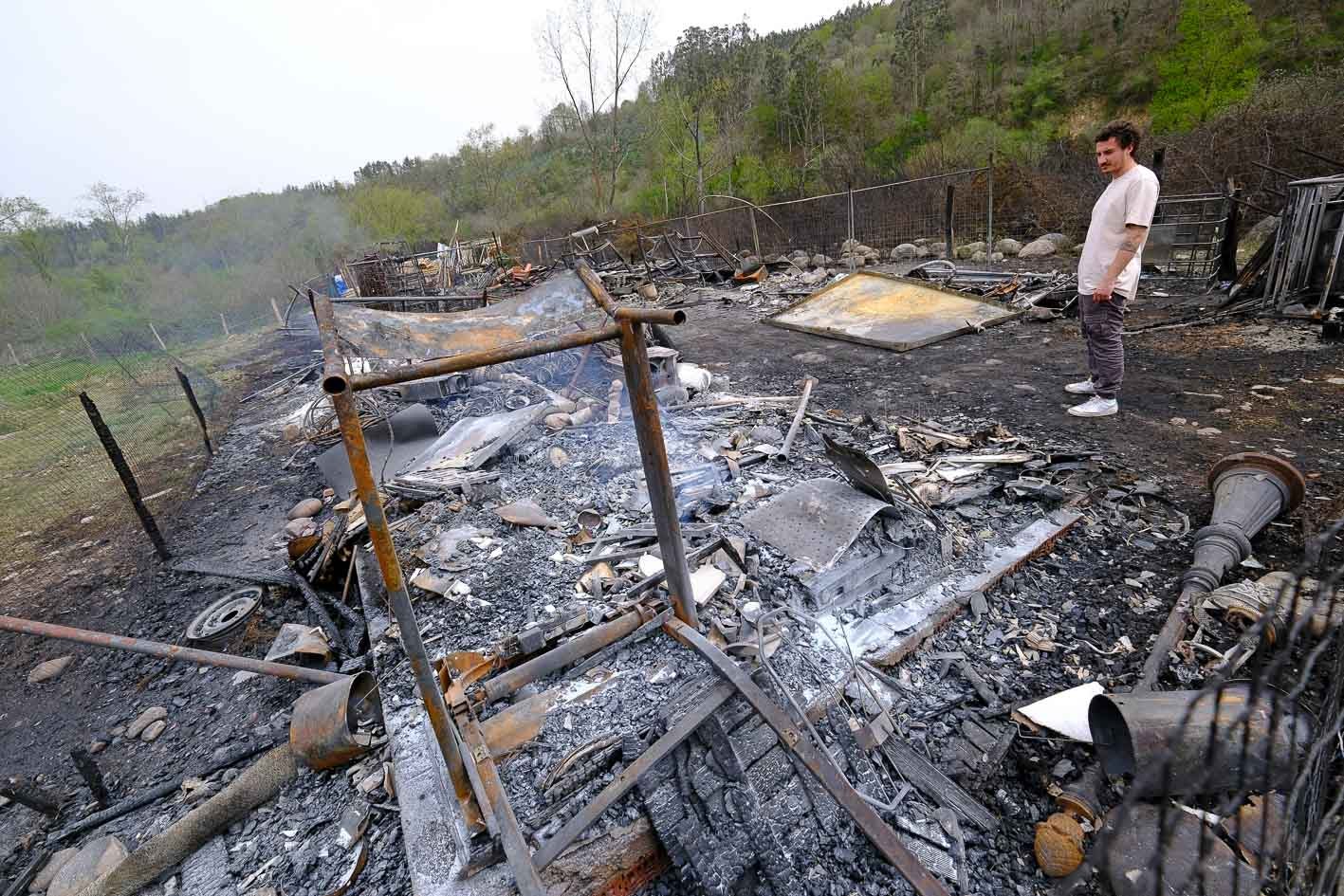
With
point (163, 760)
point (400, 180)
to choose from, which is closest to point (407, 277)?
point (163, 760)

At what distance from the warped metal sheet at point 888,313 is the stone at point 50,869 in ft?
27.9

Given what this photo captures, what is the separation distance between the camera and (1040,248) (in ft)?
39.6

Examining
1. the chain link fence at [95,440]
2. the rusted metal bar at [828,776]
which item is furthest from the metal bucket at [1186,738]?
the chain link fence at [95,440]

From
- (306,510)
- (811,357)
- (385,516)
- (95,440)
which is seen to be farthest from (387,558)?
(95,440)

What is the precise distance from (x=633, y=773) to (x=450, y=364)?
149cm

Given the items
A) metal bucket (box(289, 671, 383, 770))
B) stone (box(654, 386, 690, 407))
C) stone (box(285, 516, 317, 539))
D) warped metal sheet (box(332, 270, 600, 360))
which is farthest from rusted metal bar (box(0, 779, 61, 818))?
stone (box(654, 386, 690, 407))

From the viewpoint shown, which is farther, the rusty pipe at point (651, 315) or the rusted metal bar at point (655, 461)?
the rusted metal bar at point (655, 461)

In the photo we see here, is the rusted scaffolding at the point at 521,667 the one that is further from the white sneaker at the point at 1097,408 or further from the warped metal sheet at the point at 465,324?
the white sneaker at the point at 1097,408

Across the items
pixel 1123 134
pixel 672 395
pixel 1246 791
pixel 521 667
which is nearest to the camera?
pixel 1246 791

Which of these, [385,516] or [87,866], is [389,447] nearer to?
[87,866]

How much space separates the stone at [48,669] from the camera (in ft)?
13.2

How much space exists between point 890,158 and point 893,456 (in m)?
26.6

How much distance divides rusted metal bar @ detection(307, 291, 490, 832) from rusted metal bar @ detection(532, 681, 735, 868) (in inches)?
11.4

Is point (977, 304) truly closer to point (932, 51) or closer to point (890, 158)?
point (890, 158)
